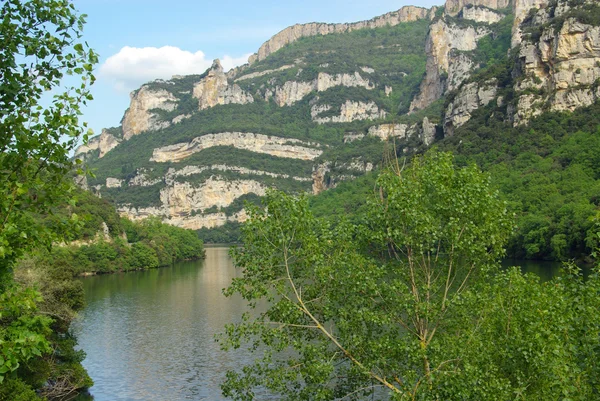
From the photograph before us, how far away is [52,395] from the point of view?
23812 millimetres

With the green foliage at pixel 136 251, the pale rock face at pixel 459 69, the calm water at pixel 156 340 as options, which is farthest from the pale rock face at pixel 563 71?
the pale rock face at pixel 459 69

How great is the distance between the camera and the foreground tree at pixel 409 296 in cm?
1287

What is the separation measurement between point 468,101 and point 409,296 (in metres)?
108

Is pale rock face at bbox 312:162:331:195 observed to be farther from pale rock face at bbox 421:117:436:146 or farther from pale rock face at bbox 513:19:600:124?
pale rock face at bbox 513:19:600:124

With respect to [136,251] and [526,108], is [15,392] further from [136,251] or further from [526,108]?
[526,108]

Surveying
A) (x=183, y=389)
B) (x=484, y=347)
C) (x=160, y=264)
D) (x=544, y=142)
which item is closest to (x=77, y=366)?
(x=183, y=389)

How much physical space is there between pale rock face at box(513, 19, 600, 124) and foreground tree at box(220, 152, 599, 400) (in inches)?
3425

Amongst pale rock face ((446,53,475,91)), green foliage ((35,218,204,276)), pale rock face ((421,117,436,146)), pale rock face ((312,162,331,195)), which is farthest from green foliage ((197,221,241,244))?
pale rock face ((446,53,475,91))

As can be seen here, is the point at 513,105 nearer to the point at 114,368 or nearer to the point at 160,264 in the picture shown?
the point at 160,264

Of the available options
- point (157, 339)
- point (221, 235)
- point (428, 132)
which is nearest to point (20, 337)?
point (157, 339)

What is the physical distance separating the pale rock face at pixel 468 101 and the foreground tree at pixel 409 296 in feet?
340

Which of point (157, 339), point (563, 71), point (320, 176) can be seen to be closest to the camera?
point (157, 339)

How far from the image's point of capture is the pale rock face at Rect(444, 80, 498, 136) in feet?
371

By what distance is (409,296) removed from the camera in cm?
1393
